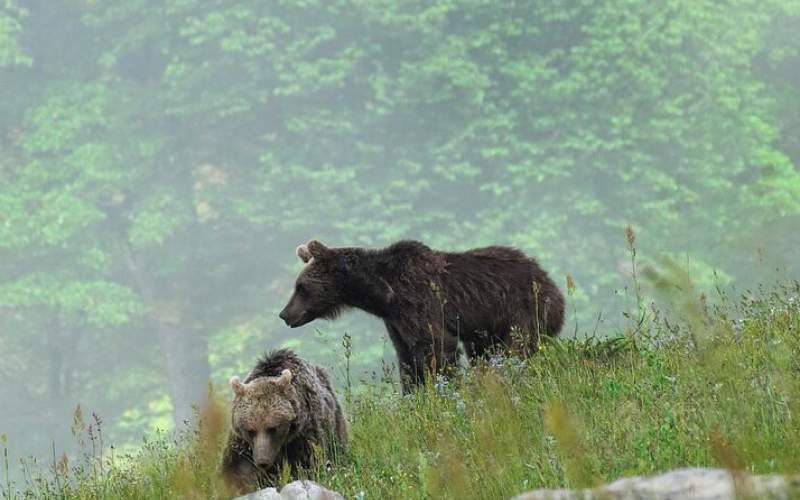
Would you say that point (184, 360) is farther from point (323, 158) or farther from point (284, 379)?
point (284, 379)

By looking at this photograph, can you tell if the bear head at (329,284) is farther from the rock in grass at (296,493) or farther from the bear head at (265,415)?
the rock in grass at (296,493)

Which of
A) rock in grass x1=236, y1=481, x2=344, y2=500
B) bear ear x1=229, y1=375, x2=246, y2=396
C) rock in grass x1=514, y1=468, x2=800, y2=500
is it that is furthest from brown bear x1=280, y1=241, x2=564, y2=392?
rock in grass x1=514, y1=468, x2=800, y2=500

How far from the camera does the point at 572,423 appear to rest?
15.2ft

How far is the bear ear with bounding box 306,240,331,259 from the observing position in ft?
38.5

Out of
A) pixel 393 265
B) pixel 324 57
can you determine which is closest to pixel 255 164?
pixel 324 57

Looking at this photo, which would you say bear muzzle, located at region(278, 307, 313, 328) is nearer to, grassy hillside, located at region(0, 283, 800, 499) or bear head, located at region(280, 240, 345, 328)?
bear head, located at region(280, 240, 345, 328)

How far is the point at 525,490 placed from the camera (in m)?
5.88

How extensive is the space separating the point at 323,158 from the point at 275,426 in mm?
28129

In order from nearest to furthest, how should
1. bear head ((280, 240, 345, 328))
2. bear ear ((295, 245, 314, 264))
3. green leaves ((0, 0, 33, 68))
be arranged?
bear head ((280, 240, 345, 328)), bear ear ((295, 245, 314, 264)), green leaves ((0, 0, 33, 68))

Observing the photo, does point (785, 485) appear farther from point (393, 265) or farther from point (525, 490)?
point (393, 265)

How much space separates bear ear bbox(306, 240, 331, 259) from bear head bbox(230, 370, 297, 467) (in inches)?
141

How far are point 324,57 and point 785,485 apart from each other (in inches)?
1281

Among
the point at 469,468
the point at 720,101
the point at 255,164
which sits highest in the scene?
the point at 255,164

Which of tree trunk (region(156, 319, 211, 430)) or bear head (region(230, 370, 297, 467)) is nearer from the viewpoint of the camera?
bear head (region(230, 370, 297, 467))
